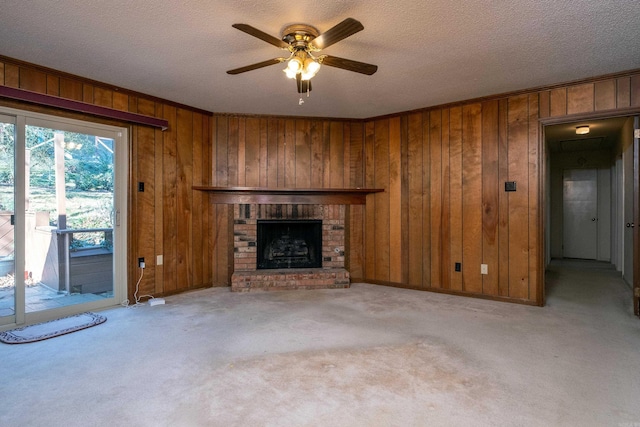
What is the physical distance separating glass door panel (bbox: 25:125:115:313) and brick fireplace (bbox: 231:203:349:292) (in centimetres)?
147

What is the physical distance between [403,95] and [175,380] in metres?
3.45

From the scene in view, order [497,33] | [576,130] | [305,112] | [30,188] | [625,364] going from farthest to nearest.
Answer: [576,130]
[305,112]
[30,188]
[497,33]
[625,364]

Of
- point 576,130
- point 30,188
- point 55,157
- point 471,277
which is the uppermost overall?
point 576,130

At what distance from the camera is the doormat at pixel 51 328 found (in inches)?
103

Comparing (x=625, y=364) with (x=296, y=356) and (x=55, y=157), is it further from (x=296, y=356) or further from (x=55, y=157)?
(x=55, y=157)

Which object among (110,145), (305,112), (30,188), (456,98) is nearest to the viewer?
(30,188)

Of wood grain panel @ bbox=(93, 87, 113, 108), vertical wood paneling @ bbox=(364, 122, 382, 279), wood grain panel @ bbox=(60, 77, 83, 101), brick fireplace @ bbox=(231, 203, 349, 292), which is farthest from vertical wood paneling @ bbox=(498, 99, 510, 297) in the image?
wood grain panel @ bbox=(60, 77, 83, 101)

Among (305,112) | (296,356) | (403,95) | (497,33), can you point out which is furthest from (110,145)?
(497,33)

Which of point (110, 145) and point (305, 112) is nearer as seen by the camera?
point (110, 145)

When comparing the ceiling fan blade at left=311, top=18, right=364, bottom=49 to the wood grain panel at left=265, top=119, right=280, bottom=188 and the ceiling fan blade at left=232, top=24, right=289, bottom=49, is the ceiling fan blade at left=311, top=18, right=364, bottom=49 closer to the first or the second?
the ceiling fan blade at left=232, top=24, right=289, bottom=49

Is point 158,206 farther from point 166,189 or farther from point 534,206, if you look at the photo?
point 534,206

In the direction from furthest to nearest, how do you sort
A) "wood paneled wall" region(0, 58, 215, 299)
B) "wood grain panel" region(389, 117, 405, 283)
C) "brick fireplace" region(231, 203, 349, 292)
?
"wood grain panel" region(389, 117, 405, 283) → "brick fireplace" region(231, 203, 349, 292) → "wood paneled wall" region(0, 58, 215, 299)

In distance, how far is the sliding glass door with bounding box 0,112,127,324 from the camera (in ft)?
9.59

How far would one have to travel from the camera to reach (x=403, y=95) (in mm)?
3754
